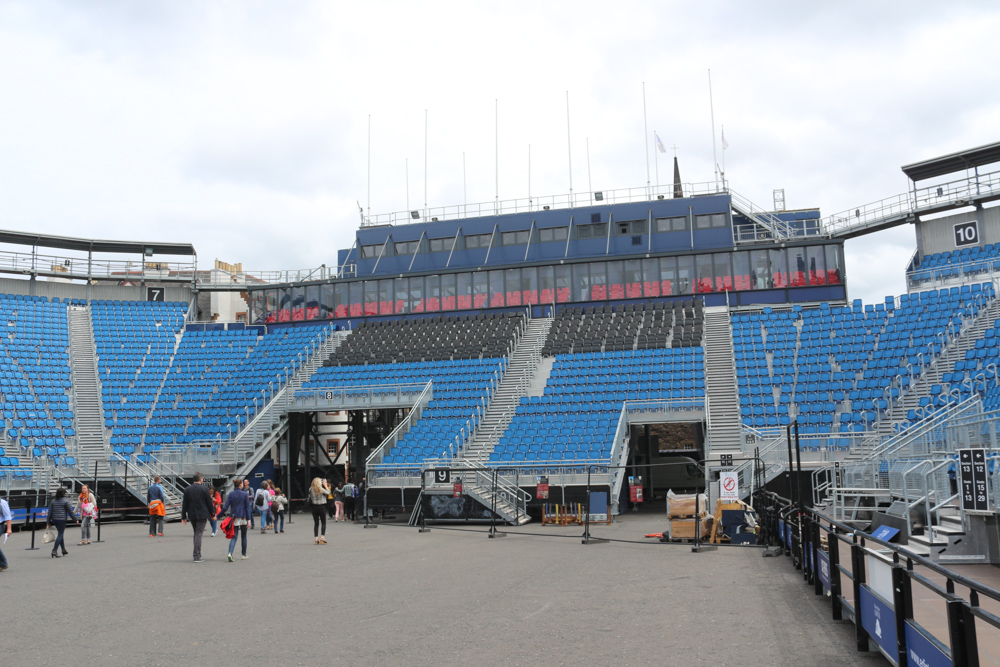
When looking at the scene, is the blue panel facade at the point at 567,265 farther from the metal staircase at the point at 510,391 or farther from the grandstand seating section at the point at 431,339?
the metal staircase at the point at 510,391

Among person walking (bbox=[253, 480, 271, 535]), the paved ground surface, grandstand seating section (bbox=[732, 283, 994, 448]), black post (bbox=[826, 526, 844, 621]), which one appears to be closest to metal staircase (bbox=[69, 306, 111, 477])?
person walking (bbox=[253, 480, 271, 535])

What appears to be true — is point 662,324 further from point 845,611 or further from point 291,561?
point 845,611

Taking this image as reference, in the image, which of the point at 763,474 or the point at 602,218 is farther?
the point at 602,218

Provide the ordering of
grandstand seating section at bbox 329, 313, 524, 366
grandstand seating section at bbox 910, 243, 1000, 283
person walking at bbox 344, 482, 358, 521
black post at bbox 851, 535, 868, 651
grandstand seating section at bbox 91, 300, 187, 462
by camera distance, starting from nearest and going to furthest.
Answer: black post at bbox 851, 535, 868, 651, person walking at bbox 344, 482, 358, 521, grandstand seating section at bbox 91, 300, 187, 462, grandstand seating section at bbox 910, 243, 1000, 283, grandstand seating section at bbox 329, 313, 524, 366

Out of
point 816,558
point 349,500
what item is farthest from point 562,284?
point 816,558

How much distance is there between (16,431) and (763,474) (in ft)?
93.5

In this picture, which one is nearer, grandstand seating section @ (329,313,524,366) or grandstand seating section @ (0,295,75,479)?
grandstand seating section @ (0,295,75,479)

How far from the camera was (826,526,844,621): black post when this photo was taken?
871cm

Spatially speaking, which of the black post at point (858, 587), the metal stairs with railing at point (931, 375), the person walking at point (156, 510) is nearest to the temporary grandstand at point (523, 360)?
the metal stairs with railing at point (931, 375)

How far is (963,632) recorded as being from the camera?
15.0 ft

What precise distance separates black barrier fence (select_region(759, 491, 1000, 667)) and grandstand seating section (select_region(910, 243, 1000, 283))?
101ft

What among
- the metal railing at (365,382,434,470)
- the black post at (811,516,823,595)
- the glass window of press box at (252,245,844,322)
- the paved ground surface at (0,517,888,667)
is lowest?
the paved ground surface at (0,517,888,667)

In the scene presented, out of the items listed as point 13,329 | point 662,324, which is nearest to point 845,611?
point 662,324

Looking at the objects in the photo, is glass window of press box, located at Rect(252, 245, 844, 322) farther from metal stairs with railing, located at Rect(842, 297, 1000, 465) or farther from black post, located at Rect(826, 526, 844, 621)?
black post, located at Rect(826, 526, 844, 621)
